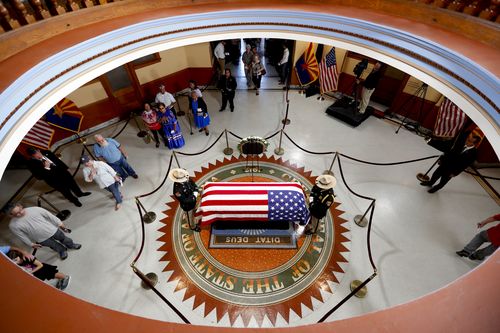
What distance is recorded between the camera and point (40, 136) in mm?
6145

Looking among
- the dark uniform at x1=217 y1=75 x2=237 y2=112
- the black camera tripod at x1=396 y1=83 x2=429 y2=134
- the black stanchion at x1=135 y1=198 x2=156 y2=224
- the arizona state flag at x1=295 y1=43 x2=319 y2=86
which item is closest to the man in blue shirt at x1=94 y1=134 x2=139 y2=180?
the black stanchion at x1=135 y1=198 x2=156 y2=224

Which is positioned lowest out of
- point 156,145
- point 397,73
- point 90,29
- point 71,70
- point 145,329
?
point 156,145

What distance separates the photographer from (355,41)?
584 centimetres

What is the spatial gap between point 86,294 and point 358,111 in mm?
9067

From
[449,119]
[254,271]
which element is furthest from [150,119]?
[449,119]

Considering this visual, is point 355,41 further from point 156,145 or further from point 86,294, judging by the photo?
point 86,294

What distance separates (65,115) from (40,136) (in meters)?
0.91

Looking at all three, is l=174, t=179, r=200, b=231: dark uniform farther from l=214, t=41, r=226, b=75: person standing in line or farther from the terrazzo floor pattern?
l=214, t=41, r=226, b=75: person standing in line

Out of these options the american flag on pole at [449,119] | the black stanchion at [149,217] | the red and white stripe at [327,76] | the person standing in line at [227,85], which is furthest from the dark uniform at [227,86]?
the american flag on pole at [449,119]

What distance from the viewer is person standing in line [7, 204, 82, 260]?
13.3 ft

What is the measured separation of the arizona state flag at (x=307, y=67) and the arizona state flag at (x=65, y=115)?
271 inches

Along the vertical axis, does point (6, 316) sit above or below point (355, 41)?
A: below

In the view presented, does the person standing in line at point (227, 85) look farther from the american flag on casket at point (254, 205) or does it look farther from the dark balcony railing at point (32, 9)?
the american flag on casket at point (254, 205)

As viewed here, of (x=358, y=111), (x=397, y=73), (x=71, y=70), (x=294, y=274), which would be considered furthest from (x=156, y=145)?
(x=397, y=73)
